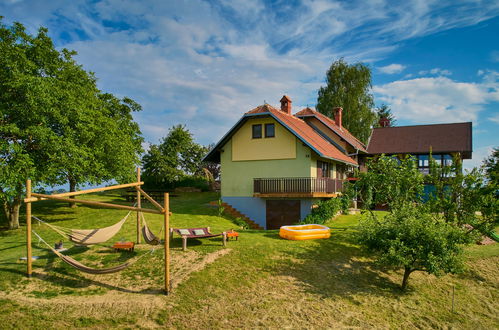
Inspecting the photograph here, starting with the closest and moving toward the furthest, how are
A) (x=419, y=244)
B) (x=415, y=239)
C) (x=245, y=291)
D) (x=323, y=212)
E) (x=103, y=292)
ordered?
1. (x=103, y=292)
2. (x=245, y=291)
3. (x=419, y=244)
4. (x=415, y=239)
5. (x=323, y=212)

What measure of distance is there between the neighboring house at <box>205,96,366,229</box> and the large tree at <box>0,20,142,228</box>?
8261mm

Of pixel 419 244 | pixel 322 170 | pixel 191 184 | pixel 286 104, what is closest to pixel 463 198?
pixel 419 244

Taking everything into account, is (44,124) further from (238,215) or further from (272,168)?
(272,168)

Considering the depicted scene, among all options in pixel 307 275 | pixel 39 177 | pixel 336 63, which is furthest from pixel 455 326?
pixel 336 63

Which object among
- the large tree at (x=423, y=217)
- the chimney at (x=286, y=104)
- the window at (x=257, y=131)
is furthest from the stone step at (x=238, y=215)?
the chimney at (x=286, y=104)

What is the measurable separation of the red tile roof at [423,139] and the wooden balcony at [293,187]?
1478 centimetres

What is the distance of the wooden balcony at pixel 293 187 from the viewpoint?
21.7 meters

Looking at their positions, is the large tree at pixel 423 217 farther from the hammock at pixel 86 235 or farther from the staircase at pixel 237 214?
the hammock at pixel 86 235

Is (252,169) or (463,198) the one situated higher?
(252,169)

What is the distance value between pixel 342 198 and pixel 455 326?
1461 centimetres

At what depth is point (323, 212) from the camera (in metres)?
21.6

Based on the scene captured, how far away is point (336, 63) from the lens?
4306 cm

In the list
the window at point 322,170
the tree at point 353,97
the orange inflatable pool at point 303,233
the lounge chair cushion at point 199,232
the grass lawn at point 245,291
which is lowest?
the grass lawn at point 245,291

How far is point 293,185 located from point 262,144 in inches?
157
